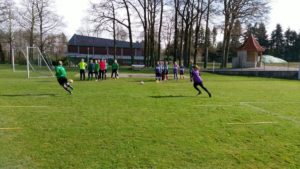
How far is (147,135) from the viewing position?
8.14m

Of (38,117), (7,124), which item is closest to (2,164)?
(7,124)

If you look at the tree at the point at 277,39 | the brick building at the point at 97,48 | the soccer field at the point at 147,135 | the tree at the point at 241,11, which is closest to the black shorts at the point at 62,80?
the soccer field at the point at 147,135

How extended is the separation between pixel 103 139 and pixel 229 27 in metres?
40.0

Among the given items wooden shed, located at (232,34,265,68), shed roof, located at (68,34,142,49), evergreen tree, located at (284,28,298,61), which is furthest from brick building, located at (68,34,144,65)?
wooden shed, located at (232,34,265,68)

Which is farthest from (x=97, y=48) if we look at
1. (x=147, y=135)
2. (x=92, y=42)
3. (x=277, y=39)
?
(x=147, y=135)

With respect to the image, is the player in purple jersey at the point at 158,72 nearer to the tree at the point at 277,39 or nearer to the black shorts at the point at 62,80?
the black shorts at the point at 62,80

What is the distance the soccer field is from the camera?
639 cm

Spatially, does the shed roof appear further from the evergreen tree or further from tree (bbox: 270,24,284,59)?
the evergreen tree

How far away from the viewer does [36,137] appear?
7812 millimetres

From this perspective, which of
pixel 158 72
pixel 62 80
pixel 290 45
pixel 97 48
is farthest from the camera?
pixel 290 45

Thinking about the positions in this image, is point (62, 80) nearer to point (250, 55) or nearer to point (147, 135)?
point (147, 135)

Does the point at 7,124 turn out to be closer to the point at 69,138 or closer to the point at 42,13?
the point at 69,138

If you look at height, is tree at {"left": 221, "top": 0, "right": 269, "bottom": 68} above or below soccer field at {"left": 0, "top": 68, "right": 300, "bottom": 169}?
above

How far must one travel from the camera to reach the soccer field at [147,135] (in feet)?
21.0
